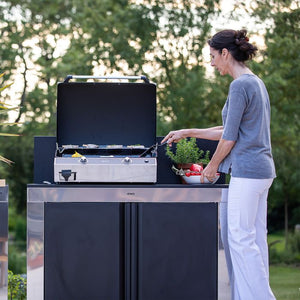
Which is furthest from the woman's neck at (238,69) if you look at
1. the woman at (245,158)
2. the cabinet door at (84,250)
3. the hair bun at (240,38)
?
the cabinet door at (84,250)

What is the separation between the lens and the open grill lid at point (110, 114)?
3.59 meters

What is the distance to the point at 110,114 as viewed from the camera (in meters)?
3.66

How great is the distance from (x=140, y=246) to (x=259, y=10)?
644 cm

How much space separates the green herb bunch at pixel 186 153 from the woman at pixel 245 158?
407 mm

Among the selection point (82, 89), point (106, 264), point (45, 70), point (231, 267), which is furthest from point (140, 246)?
point (45, 70)

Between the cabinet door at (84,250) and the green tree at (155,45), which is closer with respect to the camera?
the cabinet door at (84,250)

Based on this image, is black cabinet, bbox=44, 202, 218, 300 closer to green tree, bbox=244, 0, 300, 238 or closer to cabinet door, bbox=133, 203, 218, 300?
cabinet door, bbox=133, 203, 218, 300

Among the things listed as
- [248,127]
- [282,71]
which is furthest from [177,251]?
[282,71]

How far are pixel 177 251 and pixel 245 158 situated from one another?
68 centimetres

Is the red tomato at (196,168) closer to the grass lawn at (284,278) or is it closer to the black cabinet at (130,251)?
the black cabinet at (130,251)

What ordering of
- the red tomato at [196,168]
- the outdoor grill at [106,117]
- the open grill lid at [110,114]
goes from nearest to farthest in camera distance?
the red tomato at [196,168] → the outdoor grill at [106,117] → the open grill lid at [110,114]

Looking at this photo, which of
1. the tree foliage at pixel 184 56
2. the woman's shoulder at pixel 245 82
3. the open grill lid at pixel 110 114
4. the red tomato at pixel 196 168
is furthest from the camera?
the tree foliage at pixel 184 56

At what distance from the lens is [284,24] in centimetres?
882

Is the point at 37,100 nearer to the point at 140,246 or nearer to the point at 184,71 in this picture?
the point at 184,71
